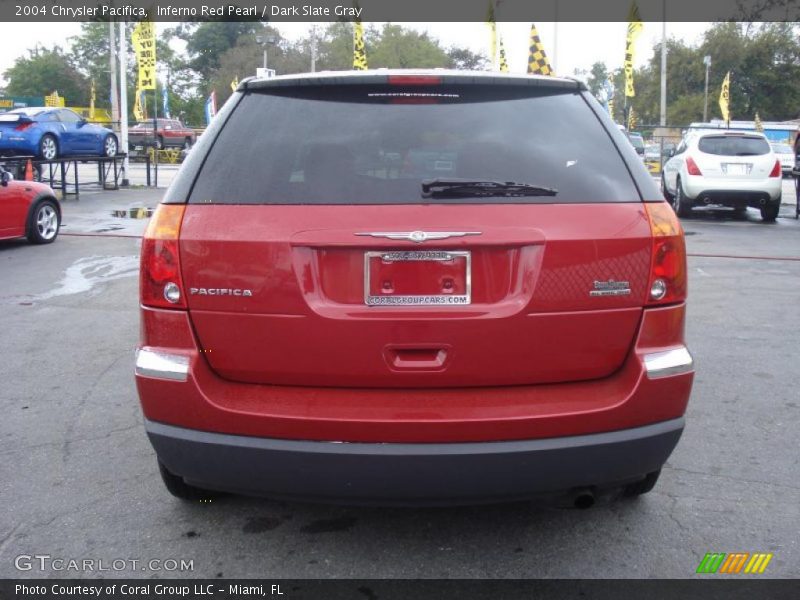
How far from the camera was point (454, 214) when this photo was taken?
2.71 metres

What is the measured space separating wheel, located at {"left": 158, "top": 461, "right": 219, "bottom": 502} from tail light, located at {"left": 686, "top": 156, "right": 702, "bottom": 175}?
1388 cm

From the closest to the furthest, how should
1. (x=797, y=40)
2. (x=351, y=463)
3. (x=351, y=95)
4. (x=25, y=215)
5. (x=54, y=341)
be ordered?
(x=351, y=463) → (x=351, y=95) → (x=54, y=341) → (x=25, y=215) → (x=797, y=40)

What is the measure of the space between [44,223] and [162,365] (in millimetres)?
10204

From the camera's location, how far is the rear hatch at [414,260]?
2.67 m

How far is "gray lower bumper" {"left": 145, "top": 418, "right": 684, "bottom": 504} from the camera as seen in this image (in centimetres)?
262

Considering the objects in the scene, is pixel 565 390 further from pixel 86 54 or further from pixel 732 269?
pixel 86 54

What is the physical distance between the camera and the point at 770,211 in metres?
15.7

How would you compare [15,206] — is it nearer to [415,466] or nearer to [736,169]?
[415,466]

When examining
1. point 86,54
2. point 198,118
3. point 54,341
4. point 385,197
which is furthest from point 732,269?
point 86,54

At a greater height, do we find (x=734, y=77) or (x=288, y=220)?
(x=734, y=77)

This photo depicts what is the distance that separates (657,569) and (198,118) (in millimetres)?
79579

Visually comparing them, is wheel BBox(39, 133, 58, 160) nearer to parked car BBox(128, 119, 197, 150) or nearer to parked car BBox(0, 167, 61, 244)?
parked car BBox(0, 167, 61, 244)

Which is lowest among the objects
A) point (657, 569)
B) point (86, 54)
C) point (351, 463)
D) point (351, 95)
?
point (657, 569)

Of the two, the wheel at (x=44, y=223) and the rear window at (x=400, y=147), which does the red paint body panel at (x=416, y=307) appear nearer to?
Answer: the rear window at (x=400, y=147)
